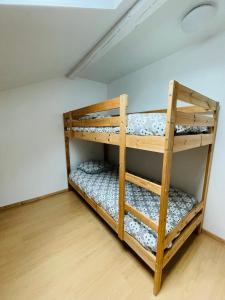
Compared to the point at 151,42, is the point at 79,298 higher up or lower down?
lower down

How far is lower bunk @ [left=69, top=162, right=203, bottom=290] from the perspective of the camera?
124cm

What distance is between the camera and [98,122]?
1.70 meters

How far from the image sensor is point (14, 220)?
2.11 m

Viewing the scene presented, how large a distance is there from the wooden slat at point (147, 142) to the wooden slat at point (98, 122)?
0.75 feet

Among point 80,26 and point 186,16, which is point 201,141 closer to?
point 186,16

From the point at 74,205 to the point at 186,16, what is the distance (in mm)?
2753

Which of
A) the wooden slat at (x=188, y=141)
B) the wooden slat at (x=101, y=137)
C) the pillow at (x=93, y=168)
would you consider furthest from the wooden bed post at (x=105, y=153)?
the wooden slat at (x=188, y=141)

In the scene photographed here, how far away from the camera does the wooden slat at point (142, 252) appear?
3.93ft

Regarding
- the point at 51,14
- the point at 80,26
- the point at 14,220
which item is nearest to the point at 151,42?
the point at 80,26

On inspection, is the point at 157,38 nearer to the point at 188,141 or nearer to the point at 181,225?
the point at 188,141

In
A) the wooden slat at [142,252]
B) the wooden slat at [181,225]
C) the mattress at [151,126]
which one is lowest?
the wooden slat at [142,252]

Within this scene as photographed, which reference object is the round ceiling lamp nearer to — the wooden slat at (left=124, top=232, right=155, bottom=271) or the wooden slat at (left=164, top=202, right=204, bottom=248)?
the wooden slat at (left=164, top=202, right=204, bottom=248)

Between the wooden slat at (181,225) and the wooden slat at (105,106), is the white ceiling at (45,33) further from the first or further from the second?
the wooden slat at (181,225)

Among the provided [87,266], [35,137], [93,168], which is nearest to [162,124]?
[87,266]
